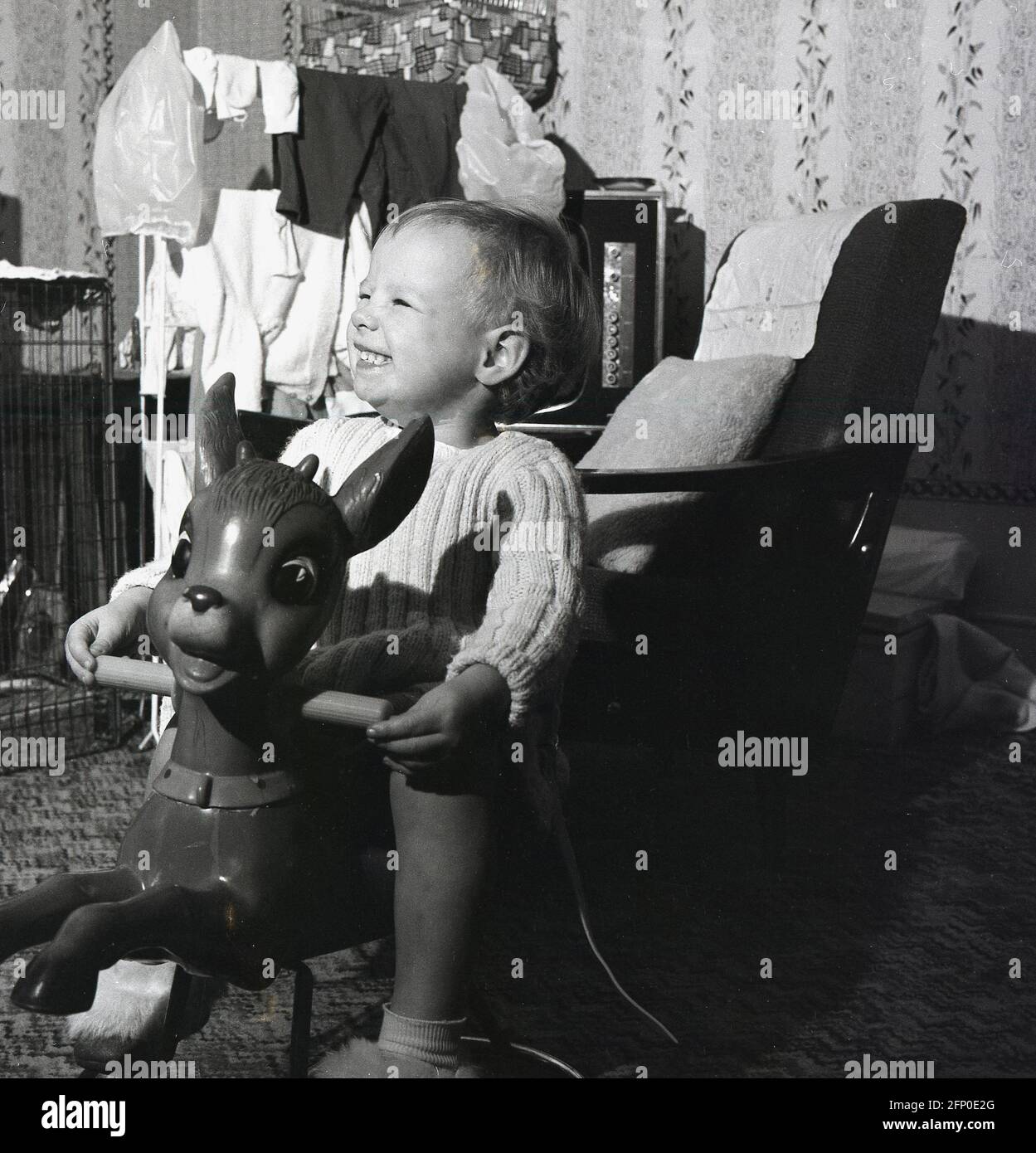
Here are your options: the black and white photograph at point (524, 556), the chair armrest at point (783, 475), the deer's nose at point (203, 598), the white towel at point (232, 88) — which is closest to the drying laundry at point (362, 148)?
the black and white photograph at point (524, 556)

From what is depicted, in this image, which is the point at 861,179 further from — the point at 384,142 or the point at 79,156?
the point at 79,156

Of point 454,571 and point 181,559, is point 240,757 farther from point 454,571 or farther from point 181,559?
point 454,571

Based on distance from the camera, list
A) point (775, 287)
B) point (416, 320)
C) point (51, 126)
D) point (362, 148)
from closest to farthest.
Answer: point (416, 320)
point (775, 287)
point (362, 148)
point (51, 126)

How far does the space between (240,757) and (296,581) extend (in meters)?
0.12

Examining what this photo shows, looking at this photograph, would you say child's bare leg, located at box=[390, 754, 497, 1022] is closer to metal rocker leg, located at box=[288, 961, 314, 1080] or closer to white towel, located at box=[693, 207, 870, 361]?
metal rocker leg, located at box=[288, 961, 314, 1080]

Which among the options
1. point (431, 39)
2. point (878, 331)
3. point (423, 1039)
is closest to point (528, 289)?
point (423, 1039)

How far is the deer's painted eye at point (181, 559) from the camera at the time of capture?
80 centimetres

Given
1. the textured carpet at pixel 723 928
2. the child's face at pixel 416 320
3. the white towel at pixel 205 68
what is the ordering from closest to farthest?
the child's face at pixel 416 320, the textured carpet at pixel 723 928, the white towel at pixel 205 68

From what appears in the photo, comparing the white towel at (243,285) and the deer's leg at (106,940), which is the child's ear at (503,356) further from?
the white towel at (243,285)

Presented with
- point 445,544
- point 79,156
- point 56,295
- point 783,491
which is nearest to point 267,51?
Result: point 79,156

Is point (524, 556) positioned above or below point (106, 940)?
above

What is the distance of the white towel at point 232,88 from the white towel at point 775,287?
1034 millimetres

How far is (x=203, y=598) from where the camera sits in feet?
2.40

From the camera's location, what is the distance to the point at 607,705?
5.49 ft
